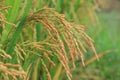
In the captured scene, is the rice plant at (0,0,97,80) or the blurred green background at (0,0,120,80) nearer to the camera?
the rice plant at (0,0,97,80)

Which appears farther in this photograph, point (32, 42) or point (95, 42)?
point (95, 42)

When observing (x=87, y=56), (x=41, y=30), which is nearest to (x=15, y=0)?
(x=41, y=30)

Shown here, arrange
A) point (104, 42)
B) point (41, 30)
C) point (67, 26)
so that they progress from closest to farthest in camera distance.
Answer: point (67, 26)
point (41, 30)
point (104, 42)

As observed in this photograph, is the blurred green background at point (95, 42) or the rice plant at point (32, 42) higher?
the rice plant at point (32, 42)

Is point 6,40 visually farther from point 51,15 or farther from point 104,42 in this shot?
point 104,42

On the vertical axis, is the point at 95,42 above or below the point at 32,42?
below

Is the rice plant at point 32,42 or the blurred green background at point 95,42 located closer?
the rice plant at point 32,42

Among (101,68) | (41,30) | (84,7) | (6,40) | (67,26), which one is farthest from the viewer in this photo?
(101,68)

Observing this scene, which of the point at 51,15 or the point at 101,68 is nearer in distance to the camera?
the point at 51,15

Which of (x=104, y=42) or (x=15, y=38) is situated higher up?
(x=15, y=38)

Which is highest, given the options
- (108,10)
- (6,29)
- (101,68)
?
(6,29)

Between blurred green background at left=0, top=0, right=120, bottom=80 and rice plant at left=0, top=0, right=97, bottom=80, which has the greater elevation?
rice plant at left=0, top=0, right=97, bottom=80
